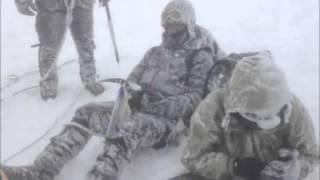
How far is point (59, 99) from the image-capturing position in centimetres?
331

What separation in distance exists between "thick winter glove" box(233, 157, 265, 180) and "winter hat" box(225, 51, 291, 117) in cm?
27

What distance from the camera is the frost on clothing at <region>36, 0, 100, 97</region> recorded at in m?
3.20

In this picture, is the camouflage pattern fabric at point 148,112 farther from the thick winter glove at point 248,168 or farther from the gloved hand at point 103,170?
the thick winter glove at point 248,168

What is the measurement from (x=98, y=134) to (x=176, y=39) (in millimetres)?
592

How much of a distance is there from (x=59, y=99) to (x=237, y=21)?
55.8 inches

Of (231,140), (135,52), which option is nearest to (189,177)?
(231,140)

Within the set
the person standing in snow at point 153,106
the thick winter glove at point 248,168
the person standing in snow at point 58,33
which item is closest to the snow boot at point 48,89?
the person standing in snow at point 58,33

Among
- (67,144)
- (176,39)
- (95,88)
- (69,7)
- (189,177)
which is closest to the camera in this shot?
(189,177)

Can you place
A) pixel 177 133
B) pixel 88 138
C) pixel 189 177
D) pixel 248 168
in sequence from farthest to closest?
pixel 177 133
pixel 88 138
pixel 189 177
pixel 248 168

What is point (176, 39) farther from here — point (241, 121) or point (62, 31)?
point (241, 121)

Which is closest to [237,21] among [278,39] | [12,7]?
[278,39]

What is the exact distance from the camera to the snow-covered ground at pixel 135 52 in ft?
9.16

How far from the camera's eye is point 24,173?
96.0 inches

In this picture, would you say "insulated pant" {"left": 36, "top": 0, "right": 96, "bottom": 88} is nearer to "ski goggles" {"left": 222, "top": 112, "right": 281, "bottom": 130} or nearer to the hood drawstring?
the hood drawstring
